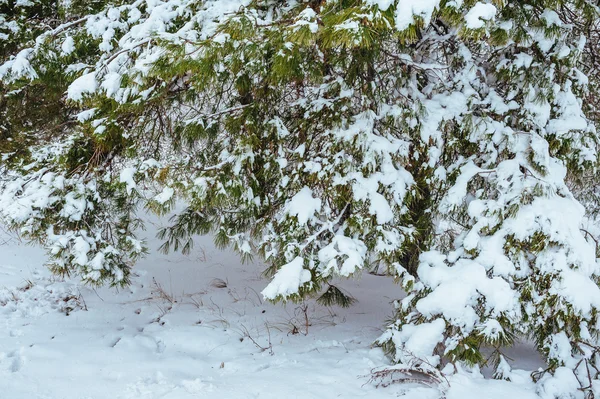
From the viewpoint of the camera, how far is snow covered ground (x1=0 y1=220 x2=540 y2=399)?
2973mm

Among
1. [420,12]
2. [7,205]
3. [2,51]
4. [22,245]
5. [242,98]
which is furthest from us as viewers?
[22,245]

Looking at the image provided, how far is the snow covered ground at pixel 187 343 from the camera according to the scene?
297cm

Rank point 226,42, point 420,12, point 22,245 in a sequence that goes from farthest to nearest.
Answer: point 22,245
point 226,42
point 420,12

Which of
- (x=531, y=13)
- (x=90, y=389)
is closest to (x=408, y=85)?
(x=531, y=13)

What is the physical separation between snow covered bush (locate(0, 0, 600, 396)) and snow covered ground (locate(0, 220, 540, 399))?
0.53 m

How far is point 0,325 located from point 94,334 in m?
0.82

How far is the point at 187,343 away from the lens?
3.88m

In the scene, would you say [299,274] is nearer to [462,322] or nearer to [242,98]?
[462,322]

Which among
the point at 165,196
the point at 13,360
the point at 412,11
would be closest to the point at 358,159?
the point at 412,11

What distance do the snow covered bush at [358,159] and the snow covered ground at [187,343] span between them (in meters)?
0.53

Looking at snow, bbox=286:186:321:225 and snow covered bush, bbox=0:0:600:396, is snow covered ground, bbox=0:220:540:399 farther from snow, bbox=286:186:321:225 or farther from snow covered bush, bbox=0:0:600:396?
snow, bbox=286:186:321:225

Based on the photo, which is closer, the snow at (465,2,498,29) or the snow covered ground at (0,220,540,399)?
the snow at (465,2,498,29)

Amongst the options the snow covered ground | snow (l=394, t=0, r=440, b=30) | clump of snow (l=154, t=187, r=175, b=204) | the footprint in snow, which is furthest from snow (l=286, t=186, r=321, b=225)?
the footprint in snow

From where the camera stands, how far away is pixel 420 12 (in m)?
2.17
